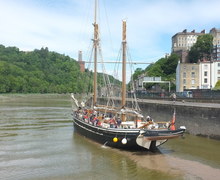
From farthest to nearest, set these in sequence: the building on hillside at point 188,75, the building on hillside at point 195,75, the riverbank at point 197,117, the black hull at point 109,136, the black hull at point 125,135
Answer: the building on hillside at point 188,75, the building on hillside at point 195,75, the riverbank at point 197,117, the black hull at point 109,136, the black hull at point 125,135

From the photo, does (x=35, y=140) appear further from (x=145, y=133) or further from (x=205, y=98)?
(x=205, y=98)

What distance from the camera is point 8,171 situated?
58.7ft

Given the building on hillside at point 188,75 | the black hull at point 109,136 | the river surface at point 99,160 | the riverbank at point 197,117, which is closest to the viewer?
the river surface at point 99,160

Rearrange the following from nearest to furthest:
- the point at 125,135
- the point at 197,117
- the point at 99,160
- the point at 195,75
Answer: the point at 99,160 → the point at 125,135 → the point at 197,117 → the point at 195,75

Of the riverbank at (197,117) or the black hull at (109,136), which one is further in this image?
the riverbank at (197,117)

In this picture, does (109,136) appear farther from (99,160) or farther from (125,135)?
(99,160)

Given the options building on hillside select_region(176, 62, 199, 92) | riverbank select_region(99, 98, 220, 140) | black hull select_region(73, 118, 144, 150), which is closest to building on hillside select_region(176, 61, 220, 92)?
building on hillside select_region(176, 62, 199, 92)

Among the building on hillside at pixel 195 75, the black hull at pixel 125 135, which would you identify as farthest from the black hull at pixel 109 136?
the building on hillside at pixel 195 75

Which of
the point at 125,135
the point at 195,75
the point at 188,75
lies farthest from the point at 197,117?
the point at 195,75

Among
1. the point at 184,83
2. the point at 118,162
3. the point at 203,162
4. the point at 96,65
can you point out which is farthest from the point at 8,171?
the point at 184,83

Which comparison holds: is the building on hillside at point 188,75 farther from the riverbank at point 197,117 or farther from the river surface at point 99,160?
the river surface at point 99,160

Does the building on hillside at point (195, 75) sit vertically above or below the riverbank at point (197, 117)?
above

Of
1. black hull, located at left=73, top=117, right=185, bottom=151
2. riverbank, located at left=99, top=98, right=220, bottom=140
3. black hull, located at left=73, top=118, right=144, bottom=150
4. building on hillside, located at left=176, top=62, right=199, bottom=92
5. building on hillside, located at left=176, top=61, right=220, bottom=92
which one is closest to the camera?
black hull, located at left=73, top=117, right=185, bottom=151

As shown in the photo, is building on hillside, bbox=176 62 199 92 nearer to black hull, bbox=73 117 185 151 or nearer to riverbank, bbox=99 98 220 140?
riverbank, bbox=99 98 220 140
